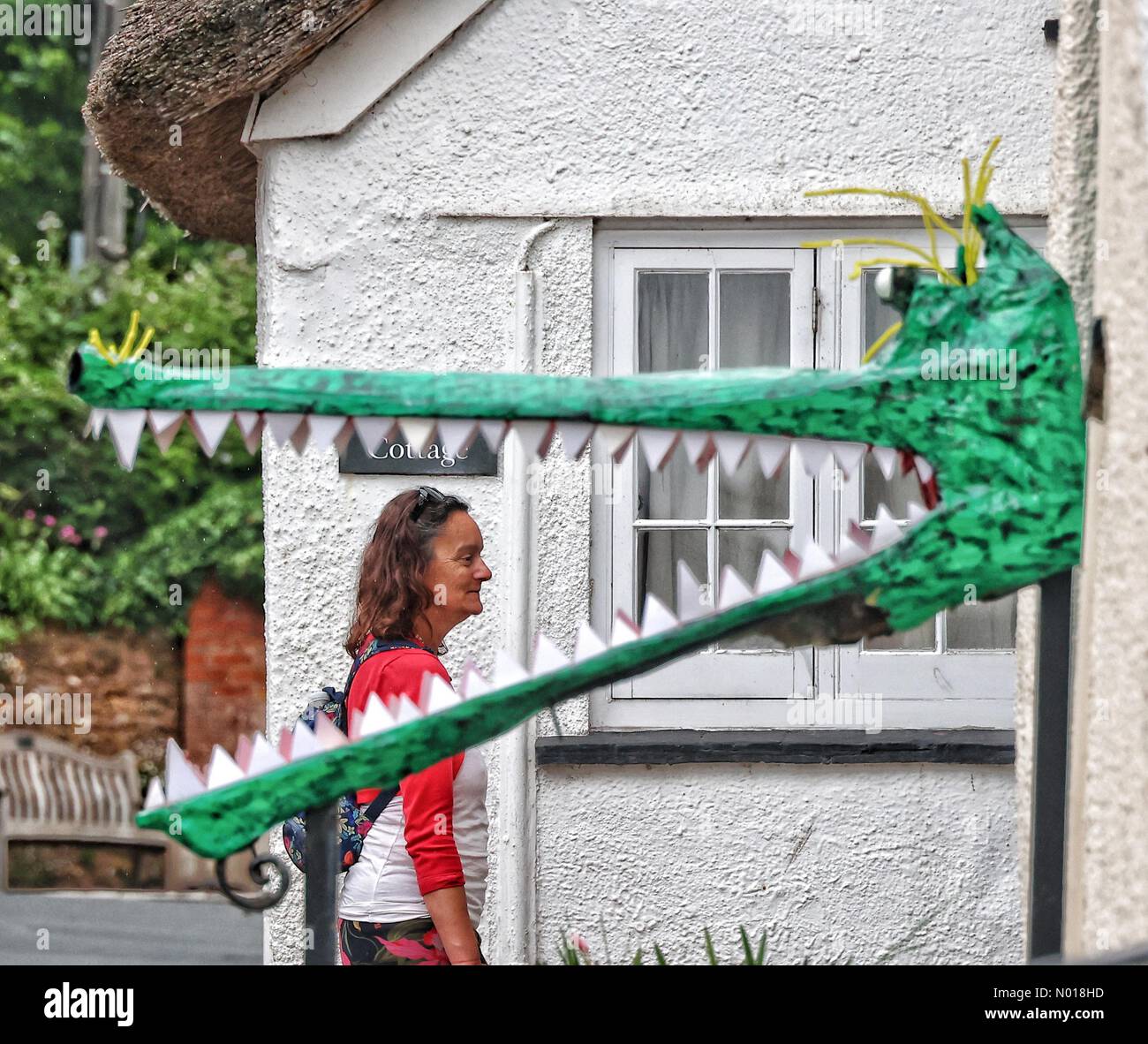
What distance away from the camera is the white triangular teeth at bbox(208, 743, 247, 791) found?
5.42ft

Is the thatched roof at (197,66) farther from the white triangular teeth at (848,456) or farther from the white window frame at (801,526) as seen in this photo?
the white triangular teeth at (848,456)

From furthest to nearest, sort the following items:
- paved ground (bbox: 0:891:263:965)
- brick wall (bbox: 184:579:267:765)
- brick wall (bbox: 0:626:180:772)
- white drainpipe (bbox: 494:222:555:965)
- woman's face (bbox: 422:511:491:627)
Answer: brick wall (bbox: 0:626:180:772)
brick wall (bbox: 184:579:267:765)
paved ground (bbox: 0:891:263:965)
white drainpipe (bbox: 494:222:555:965)
woman's face (bbox: 422:511:491:627)

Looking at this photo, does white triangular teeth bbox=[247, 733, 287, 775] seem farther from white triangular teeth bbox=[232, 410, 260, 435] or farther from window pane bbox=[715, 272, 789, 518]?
window pane bbox=[715, 272, 789, 518]

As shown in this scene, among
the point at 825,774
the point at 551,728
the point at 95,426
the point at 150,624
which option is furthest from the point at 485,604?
the point at 150,624

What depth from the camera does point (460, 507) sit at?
2.90 meters

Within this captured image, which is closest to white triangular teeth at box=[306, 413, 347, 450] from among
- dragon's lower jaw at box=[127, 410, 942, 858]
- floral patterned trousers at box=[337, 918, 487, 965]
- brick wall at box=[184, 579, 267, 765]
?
dragon's lower jaw at box=[127, 410, 942, 858]

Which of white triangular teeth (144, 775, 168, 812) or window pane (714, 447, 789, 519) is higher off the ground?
window pane (714, 447, 789, 519)

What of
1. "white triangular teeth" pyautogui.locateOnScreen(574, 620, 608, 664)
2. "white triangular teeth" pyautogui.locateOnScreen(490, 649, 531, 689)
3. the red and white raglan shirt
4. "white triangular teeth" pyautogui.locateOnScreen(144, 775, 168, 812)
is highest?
"white triangular teeth" pyautogui.locateOnScreen(574, 620, 608, 664)

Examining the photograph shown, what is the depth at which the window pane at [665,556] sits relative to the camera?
13.7 ft

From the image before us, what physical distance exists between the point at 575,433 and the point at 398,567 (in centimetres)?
122

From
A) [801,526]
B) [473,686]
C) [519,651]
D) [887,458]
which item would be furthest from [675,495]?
[473,686]

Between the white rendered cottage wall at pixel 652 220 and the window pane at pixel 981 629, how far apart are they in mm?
395

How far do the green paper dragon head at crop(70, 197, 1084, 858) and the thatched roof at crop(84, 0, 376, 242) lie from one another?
2449 mm

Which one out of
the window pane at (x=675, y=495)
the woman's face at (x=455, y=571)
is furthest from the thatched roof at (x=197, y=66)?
the woman's face at (x=455, y=571)
